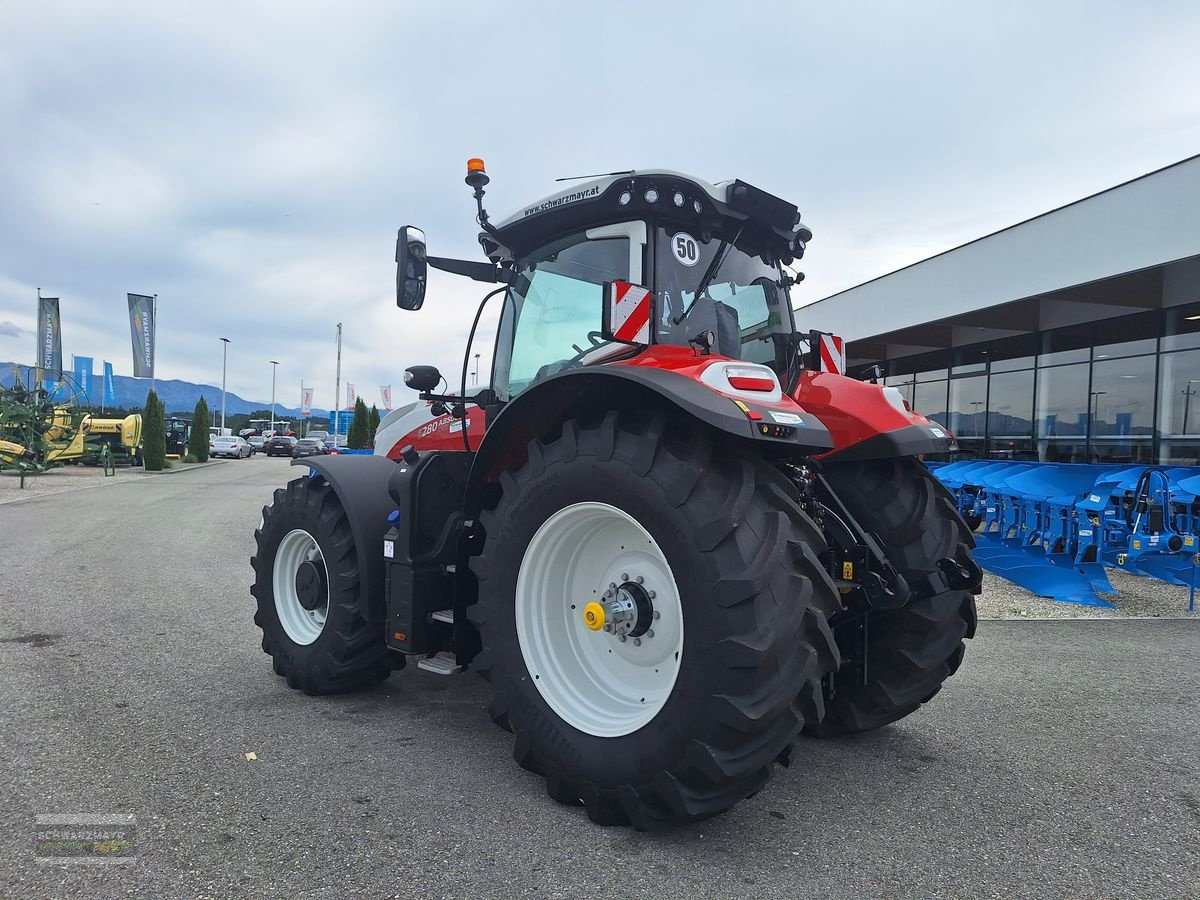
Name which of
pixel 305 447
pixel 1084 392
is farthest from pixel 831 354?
pixel 305 447

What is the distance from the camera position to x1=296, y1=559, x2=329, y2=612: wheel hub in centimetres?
427

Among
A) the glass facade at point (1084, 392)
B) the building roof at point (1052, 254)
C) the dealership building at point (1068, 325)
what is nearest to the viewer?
the building roof at point (1052, 254)

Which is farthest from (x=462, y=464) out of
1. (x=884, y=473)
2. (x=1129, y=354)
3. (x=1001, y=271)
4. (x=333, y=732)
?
(x=1129, y=354)

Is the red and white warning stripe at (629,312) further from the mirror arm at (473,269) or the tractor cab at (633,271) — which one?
the mirror arm at (473,269)

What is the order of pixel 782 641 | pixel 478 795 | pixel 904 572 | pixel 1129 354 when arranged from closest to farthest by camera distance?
pixel 782 641 < pixel 478 795 < pixel 904 572 < pixel 1129 354

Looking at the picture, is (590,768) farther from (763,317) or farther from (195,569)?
(195,569)

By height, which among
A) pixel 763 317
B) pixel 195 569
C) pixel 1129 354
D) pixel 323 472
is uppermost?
pixel 1129 354

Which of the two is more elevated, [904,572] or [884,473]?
[884,473]

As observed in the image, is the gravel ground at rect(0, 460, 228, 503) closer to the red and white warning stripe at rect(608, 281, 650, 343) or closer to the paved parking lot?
the paved parking lot

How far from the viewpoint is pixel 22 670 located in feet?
14.8

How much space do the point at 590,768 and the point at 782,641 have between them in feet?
2.86

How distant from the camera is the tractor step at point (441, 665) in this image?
359 centimetres

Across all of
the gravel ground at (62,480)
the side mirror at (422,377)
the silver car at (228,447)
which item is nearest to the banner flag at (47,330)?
the gravel ground at (62,480)

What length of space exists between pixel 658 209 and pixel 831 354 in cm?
134
